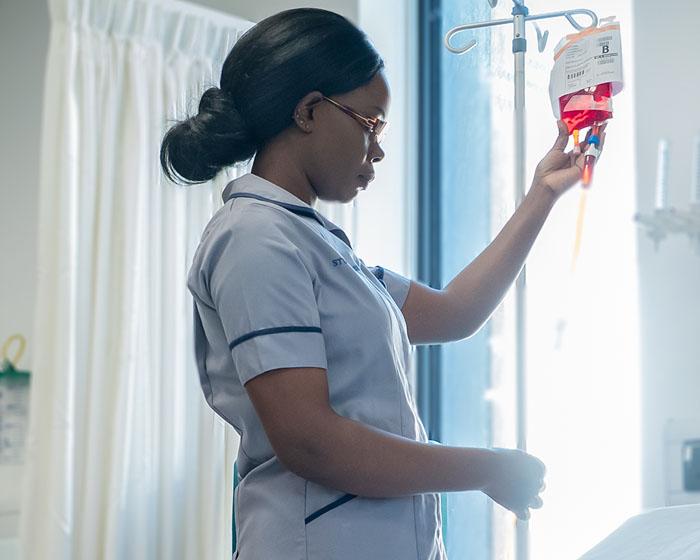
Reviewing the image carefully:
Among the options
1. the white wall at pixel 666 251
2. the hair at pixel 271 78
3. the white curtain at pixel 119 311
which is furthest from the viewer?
the white curtain at pixel 119 311

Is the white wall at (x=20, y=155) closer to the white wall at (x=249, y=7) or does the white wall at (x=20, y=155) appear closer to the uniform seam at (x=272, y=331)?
the white wall at (x=249, y=7)

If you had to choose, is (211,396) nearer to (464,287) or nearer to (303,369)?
(303,369)

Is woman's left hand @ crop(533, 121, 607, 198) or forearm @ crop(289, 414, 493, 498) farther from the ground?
woman's left hand @ crop(533, 121, 607, 198)

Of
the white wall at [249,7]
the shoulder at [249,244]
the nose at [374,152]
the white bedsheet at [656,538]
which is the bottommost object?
the white bedsheet at [656,538]

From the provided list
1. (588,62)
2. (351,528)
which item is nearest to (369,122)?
(588,62)

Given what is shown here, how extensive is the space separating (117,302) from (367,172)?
116 centimetres

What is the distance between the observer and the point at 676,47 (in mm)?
1717

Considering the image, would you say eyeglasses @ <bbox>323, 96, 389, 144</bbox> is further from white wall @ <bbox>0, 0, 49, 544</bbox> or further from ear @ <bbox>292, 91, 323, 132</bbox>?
white wall @ <bbox>0, 0, 49, 544</bbox>

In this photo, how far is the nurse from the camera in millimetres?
840

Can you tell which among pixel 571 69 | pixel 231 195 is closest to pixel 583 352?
pixel 571 69

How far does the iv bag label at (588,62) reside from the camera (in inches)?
43.4

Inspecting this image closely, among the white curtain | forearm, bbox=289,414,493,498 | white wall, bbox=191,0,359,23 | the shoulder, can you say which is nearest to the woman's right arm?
forearm, bbox=289,414,493,498

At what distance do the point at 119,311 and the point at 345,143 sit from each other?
1.16 m

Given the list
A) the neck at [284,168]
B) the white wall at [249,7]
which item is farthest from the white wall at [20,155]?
the neck at [284,168]
